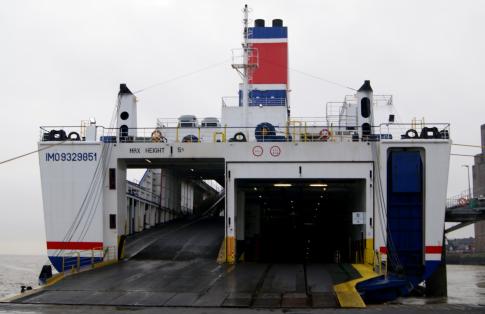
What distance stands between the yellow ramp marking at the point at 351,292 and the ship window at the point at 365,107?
7038mm

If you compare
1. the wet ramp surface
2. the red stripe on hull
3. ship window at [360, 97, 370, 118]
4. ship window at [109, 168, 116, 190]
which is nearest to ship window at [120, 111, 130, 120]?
ship window at [109, 168, 116, 190]

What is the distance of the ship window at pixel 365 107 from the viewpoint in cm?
2305

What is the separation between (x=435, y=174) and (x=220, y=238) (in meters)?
10.1

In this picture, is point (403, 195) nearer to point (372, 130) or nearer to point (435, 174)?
point (435, 174)

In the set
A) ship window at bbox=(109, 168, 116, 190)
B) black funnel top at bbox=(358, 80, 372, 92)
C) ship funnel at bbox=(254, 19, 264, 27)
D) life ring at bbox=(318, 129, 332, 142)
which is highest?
ship funnel at bbox=(254, 19, 264, 27)

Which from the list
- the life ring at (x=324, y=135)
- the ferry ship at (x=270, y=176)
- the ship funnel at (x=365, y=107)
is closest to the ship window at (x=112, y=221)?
the ferry ship at (x=270, y=176)

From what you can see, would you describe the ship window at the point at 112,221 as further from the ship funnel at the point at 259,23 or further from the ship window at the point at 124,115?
the ship funnel at the point at 259,23

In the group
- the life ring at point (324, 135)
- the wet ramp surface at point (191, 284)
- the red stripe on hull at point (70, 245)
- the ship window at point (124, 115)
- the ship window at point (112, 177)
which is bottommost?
the wet ramp surface at point (191, 284)

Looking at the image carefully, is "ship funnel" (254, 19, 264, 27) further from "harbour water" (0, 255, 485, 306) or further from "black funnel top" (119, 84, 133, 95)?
"harbour water" (0, 255, 485, 306)

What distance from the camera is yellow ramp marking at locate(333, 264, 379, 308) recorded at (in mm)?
13307

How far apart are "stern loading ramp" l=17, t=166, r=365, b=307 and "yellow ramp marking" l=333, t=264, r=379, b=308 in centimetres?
24

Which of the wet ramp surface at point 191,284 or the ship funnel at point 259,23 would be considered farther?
the ship funnel at point 259,23

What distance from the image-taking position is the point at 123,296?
46.4 ft

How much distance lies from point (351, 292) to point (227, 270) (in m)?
5.41
